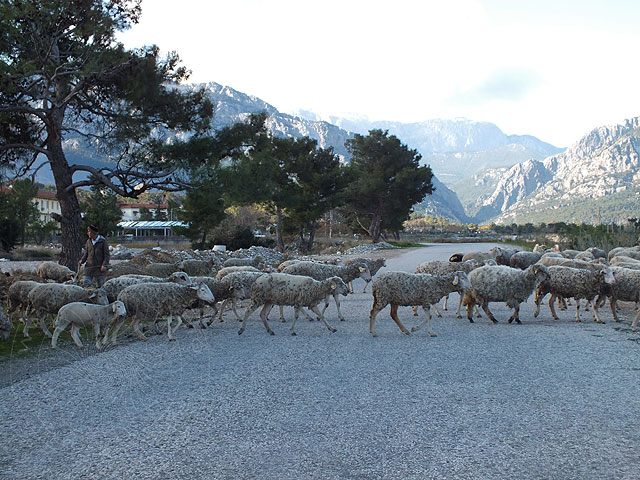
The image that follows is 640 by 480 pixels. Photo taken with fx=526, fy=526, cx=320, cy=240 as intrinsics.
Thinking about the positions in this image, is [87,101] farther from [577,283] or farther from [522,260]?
[577,283]

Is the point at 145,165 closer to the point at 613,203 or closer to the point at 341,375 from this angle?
the point at 341,375

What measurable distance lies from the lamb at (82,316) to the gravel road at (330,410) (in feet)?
1.19

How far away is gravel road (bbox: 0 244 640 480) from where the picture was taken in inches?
168

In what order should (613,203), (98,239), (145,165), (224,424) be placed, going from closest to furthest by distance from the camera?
(224,424), (98,239), (145,165), (613,203)

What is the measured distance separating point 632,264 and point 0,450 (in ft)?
45.4

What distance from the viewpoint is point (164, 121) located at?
19.0 meters

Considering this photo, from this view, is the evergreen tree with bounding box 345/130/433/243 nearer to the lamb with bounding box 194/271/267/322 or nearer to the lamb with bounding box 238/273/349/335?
the lamb with bounding box 194/271/267/322

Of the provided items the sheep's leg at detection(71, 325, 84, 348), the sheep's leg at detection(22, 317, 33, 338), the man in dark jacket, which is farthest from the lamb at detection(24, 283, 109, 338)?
the man in dark jacket

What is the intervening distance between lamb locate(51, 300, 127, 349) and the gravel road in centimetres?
36

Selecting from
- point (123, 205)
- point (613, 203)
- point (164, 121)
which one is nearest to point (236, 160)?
point (164, 121)

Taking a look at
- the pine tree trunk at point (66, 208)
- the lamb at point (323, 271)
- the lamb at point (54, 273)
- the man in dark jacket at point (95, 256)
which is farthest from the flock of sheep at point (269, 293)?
the pine tree trunk at point (66, 208)

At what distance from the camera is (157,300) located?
9531mm

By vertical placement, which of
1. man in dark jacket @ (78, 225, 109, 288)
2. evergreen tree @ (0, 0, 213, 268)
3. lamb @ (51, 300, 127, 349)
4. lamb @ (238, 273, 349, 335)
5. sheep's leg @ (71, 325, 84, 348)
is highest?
evergreen tree @ (0, 0, 213, 268)

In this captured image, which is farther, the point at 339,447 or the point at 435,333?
the point at 435,333
